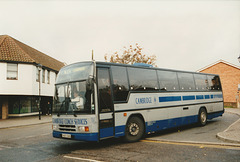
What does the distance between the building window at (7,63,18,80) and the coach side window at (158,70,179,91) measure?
779 inches

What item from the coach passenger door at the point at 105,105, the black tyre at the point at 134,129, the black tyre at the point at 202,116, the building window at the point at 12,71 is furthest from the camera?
the building window at the point at 12,71

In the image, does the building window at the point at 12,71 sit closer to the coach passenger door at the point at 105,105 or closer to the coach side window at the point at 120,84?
the coach side window at the point at 120,84

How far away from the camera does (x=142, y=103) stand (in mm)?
9797

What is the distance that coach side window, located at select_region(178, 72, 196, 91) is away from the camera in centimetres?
1260

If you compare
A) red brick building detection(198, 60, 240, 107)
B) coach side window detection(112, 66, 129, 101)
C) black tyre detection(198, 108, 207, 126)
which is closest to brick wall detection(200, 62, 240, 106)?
red brick building detection(198, 60, 240, 107)

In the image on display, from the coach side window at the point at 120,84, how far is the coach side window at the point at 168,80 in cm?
252

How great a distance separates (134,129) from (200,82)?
7.06 meters

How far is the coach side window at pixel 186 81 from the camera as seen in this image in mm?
12598

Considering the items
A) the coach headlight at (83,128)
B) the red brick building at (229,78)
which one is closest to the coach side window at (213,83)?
the coach headlight at (83,128)

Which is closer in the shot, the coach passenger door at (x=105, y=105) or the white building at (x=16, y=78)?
the coach passenger door at (x=105, y=105)

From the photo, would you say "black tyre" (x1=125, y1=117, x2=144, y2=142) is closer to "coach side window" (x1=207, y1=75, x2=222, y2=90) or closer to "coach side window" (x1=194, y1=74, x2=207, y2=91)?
"coach side window" (x1=194, y1=74, x2=207, y2=91)

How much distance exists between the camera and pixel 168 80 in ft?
38.3

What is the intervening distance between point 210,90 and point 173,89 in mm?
4764

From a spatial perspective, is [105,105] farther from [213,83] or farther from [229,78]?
[229,78]
